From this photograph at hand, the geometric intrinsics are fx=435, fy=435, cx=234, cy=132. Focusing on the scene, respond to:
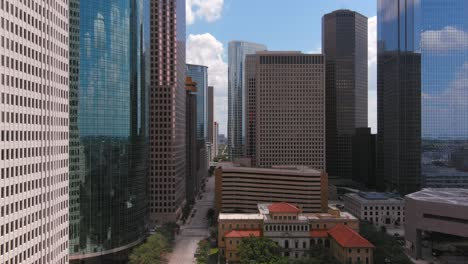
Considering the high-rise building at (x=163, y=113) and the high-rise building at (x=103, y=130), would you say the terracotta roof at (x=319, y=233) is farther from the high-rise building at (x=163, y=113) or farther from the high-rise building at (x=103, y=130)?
the high-rise building at (x=163, y=113)

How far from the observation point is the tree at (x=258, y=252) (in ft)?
295

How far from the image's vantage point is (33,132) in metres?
64.8

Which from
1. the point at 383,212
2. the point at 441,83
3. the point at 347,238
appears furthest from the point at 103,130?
the point at 441,83

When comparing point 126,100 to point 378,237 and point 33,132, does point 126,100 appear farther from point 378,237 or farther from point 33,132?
point 378,237

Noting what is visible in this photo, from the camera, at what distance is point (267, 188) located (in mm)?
153125

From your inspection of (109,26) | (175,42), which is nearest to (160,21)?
(175,42)

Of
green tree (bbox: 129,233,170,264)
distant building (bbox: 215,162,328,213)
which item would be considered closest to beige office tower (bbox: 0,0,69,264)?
green tree (bbox: 129,233,170,264)

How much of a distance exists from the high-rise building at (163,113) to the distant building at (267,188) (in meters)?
17.5

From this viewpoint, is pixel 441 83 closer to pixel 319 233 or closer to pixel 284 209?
pixel 319 233

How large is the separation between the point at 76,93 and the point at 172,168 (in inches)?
2372

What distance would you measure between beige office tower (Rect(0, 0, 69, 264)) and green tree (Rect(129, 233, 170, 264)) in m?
19.4

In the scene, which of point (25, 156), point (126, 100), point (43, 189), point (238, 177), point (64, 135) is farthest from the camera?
point (238, 177)

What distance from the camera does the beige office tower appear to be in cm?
5691

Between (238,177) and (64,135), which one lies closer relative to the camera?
(64,135)
